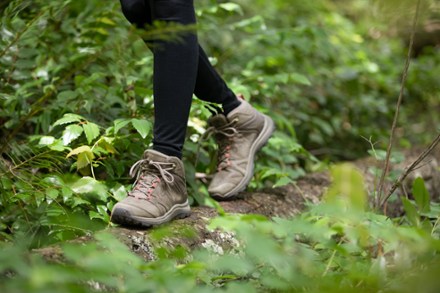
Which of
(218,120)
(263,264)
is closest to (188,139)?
(218,120)

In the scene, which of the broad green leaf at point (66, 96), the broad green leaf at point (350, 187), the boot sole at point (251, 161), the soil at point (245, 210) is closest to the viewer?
the broad green leaf at point (350, 187)

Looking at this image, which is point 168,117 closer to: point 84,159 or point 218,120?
point 84,159

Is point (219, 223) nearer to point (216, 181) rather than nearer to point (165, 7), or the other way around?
point (165, 7)

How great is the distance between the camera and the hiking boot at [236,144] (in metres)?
2.27

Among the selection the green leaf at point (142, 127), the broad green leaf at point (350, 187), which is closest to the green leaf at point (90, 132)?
the green leaf at point (142, 127)

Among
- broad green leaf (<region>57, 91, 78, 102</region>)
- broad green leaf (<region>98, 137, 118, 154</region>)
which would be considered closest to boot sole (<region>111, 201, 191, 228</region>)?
broad green leaf (<region>98, 137, 118, 154</region>)

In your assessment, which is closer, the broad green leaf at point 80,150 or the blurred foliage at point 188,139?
the blurred foliage at point 188,139

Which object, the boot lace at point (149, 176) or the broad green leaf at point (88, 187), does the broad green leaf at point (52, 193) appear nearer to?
the broad green leaf at point (88, 187)

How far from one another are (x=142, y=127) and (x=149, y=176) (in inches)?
10.3

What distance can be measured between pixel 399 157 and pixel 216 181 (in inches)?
40.4

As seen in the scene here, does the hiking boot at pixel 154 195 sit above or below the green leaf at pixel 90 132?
below

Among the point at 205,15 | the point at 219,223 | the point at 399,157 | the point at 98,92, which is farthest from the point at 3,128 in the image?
the point at 399,157

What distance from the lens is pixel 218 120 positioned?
7.70ft

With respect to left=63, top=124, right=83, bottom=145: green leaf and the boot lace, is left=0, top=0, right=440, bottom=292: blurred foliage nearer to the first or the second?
left=63, top=124, right=83, bottom=145: green leaf
